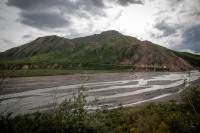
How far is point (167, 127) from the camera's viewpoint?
12.5 meters

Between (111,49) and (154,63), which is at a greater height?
(111,49)

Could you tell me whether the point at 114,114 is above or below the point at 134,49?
below

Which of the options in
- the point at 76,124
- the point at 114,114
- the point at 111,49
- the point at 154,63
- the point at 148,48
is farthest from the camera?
the point at 111,49

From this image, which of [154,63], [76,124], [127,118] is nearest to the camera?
[76,124]

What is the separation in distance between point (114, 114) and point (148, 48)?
6354 inches

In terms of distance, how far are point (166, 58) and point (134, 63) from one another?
2371 cm

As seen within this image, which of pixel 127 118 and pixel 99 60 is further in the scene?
pixel 99 60

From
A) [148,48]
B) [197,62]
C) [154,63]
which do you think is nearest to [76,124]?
[154,63]

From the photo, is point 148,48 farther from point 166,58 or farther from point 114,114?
point 114,114

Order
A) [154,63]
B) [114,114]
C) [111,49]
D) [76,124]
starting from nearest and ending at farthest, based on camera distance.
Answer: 1. [76,124]
2. [114,114]
3. [154,63]
4. [111,49]

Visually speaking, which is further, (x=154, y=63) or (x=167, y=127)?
(x=154, y=63)

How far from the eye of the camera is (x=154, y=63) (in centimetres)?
16325

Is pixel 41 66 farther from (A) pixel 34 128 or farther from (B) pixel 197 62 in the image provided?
(A) pixel 34 128

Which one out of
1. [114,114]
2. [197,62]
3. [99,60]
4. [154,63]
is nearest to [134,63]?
[154,63]
